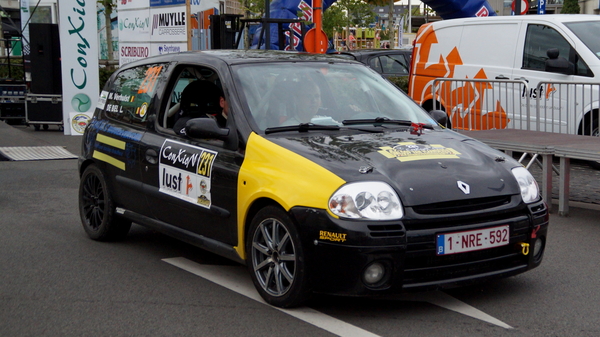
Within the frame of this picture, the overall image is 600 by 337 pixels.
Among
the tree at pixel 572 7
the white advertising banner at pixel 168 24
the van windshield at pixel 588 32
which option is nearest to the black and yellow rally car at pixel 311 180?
the van windshield at pixel 588 32

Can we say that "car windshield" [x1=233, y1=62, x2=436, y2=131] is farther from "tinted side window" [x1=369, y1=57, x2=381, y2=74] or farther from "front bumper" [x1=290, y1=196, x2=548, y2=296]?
"tinted side window" [x1=369, y1=57, x2=381, y2=74]

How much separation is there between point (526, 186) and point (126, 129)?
3.24m

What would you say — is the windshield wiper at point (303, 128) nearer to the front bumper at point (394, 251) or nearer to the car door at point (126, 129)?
the front bumper at point (394, 251)

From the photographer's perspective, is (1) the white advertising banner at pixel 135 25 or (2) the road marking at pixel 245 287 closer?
(2) the road marking at pixel 245 287

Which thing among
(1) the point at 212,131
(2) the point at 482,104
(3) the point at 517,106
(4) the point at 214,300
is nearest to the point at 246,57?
(1) the point at 212,131

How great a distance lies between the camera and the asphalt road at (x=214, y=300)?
14.6 feet

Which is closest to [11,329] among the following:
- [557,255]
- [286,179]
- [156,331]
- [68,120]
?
→ [156,331]

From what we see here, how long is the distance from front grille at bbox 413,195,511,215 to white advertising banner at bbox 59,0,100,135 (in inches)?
544

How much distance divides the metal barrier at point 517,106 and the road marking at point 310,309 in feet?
14.5

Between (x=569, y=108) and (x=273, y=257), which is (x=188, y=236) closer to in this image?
(x=273, y=257)

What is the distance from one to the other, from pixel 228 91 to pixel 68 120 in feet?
41.1

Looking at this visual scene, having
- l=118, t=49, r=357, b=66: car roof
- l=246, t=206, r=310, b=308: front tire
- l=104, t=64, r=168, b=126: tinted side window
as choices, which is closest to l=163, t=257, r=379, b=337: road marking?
l=246, t=206, r=310, b=308: front tire

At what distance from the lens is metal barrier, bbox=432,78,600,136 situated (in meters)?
9.40

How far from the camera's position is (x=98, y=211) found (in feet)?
22.4
